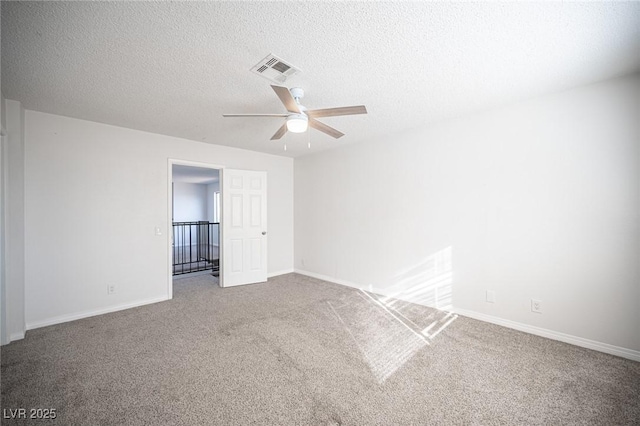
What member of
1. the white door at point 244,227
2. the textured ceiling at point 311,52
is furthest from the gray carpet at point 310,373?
the textured ceiling at point 311,52

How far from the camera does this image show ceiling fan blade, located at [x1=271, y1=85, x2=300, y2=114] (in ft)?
6.64

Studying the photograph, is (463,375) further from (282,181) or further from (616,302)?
(282,181)

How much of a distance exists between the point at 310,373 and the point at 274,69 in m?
2.51

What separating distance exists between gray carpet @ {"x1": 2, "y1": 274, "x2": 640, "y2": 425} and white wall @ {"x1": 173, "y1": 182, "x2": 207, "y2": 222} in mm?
8053

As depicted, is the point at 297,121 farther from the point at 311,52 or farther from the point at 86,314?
the point at 86,314

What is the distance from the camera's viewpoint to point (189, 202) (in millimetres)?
11000

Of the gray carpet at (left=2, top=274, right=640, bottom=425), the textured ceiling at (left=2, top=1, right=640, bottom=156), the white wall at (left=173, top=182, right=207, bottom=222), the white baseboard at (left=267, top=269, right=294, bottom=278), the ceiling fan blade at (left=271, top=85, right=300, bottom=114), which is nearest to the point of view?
the textured ceiling at (left=2, top=1, right=640, bottom=156)

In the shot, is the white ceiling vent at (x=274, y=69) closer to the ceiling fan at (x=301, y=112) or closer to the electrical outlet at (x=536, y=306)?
the ceiling fan at (x=301, y=112)

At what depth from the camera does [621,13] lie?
1.66m

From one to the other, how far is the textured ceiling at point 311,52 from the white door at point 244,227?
6.38ft

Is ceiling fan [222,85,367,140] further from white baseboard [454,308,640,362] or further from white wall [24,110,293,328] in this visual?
white baseboard [454,308,640,362]

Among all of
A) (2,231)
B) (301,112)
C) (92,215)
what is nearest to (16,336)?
(2,231)

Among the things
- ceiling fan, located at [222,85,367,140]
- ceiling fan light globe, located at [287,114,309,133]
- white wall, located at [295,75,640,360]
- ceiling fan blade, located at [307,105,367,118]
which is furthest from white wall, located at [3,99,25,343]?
white wall, located at [295,75,640,360]

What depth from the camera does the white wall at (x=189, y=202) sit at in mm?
10672
